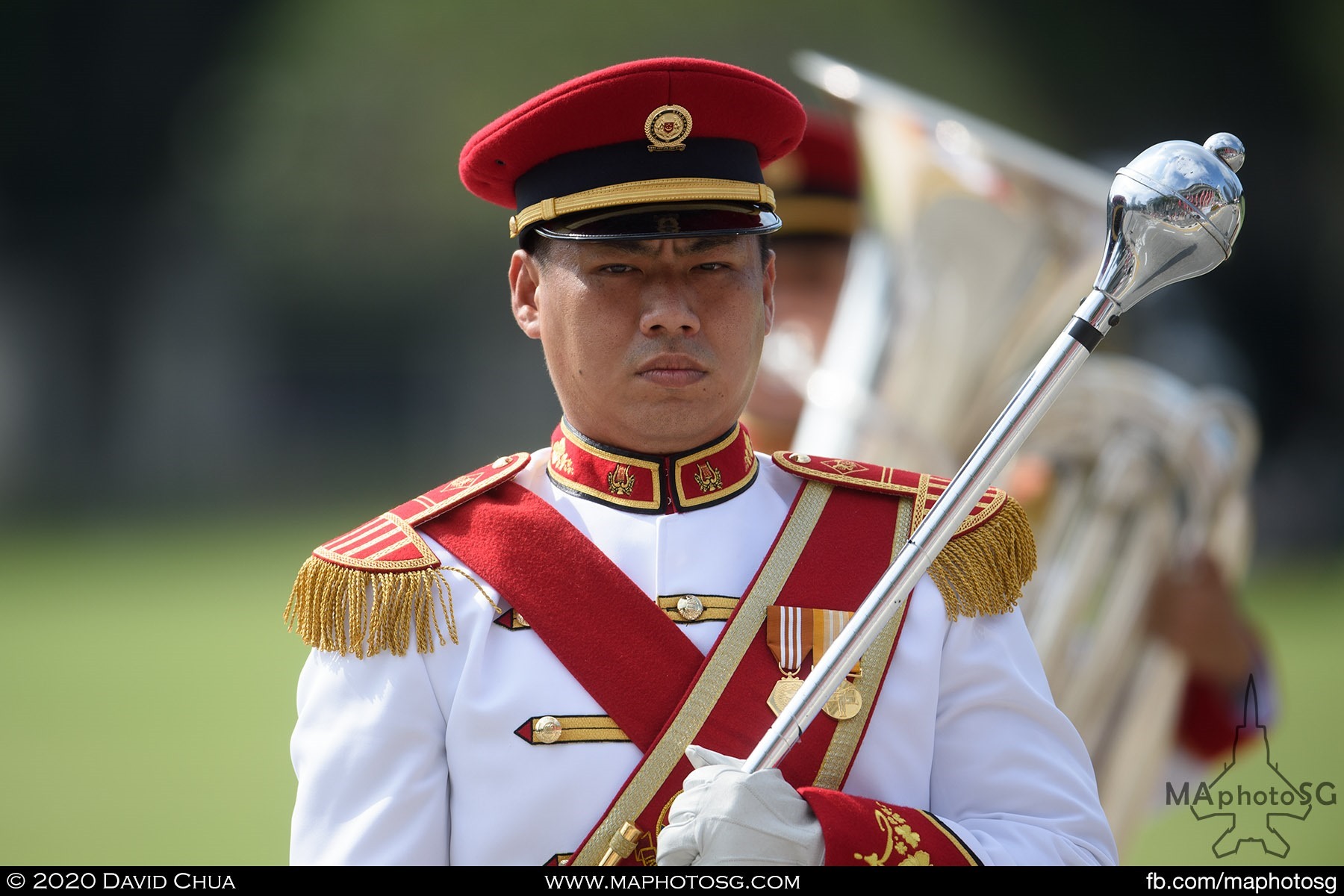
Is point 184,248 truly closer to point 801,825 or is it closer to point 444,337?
point 444,337

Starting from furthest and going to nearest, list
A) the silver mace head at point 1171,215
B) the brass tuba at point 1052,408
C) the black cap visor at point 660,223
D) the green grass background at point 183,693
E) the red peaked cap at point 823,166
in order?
the green grass background at point 183,693
the red peaked cap at point 823,166
the brass tuba at point 1052,408
the black cap visor at point 660,223
the silver mace head at point 1171,215

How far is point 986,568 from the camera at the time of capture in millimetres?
2262

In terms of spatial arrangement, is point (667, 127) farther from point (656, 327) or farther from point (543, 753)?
point (543, 753)

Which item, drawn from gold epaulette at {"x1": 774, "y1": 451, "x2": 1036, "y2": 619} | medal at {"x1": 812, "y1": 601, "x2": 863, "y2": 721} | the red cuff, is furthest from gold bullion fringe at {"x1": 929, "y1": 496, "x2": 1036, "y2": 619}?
the red cuff

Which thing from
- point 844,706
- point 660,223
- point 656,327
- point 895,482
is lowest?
point 844,706

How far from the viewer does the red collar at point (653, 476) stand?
92.7 inches

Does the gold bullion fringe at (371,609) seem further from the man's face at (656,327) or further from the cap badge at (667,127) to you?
the cap badge at (667,127)

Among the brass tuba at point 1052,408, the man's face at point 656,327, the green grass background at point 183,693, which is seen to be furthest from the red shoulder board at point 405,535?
the green grass background at point 183,693

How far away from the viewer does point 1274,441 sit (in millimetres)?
16328

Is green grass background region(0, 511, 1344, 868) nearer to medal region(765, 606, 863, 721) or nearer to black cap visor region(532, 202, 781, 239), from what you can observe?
medal region(765, 606, 863, 721)

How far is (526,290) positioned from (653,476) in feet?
1.13

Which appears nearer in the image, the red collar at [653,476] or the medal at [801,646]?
the medal at [801,646]

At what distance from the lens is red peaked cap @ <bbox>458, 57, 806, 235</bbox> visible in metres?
2.26

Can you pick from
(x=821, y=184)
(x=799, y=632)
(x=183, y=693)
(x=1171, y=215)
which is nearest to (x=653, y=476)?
(x=799, y=632)
